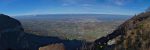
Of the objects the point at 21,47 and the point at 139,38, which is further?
the point at 21,47

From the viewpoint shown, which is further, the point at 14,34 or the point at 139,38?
the point at 14,34

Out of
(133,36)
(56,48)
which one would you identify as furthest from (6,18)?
(56,48)

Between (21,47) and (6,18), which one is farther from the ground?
(6,18)

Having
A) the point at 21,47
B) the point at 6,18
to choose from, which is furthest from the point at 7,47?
the point at 6,18

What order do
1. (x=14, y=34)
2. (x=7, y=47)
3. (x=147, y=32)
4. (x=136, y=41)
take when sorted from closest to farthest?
(x=136, y=41) → (x=147, y=32) → (x=7, y=47) → (x=14, y=34)

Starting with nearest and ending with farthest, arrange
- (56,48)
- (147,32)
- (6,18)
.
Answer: (56,48) → (147,32) → (6,18)

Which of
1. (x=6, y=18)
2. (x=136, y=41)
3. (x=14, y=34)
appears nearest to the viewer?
(x=136, y=41)

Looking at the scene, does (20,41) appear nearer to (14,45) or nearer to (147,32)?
(14,45)

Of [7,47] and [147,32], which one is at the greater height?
[147,32]

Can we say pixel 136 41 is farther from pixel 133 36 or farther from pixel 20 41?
pixel 20 41
